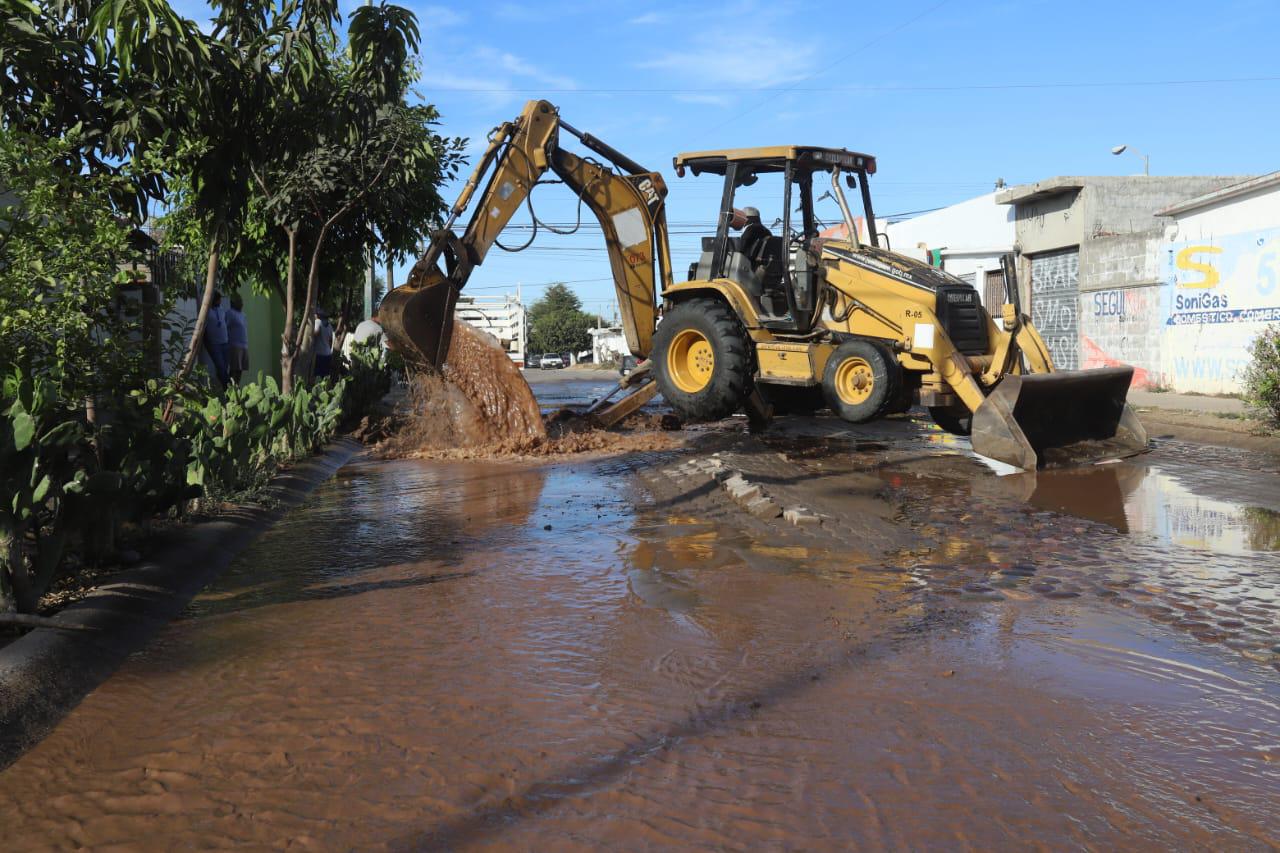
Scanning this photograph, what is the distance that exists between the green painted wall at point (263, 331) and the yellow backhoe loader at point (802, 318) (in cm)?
978

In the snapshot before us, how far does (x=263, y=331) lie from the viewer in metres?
22.8

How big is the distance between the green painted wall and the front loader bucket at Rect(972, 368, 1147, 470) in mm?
14360

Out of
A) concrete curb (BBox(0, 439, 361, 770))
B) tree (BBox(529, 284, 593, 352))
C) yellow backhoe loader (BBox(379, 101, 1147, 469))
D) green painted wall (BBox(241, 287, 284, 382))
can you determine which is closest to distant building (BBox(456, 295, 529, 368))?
green painted wall (BBox(241, 287, 284, 382))

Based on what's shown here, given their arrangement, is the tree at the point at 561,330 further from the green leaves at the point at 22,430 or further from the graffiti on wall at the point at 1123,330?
the green leaves at the point at 22,430

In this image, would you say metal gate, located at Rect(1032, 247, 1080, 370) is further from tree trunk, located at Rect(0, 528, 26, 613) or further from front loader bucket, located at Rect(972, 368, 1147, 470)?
tree trunk, located at Rect(0, 528, 26, 613)

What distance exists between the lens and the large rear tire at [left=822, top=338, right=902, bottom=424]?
33.7 ft

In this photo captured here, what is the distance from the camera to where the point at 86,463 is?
555cm

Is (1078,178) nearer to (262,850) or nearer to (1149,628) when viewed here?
(1149,628)

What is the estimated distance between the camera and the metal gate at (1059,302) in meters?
24.6

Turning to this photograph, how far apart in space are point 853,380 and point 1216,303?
11.5m

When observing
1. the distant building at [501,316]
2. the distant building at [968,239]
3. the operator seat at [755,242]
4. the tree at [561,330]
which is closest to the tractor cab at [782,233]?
the operator seat at [755,242]

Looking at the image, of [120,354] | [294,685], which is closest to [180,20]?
[120,354]

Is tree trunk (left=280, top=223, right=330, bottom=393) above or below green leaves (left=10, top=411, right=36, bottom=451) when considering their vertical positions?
above

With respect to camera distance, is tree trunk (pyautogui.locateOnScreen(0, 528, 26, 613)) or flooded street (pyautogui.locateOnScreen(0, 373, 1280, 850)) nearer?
flooded street (pyautogui.locateOnScreen(0, 373, 1280, 850))
